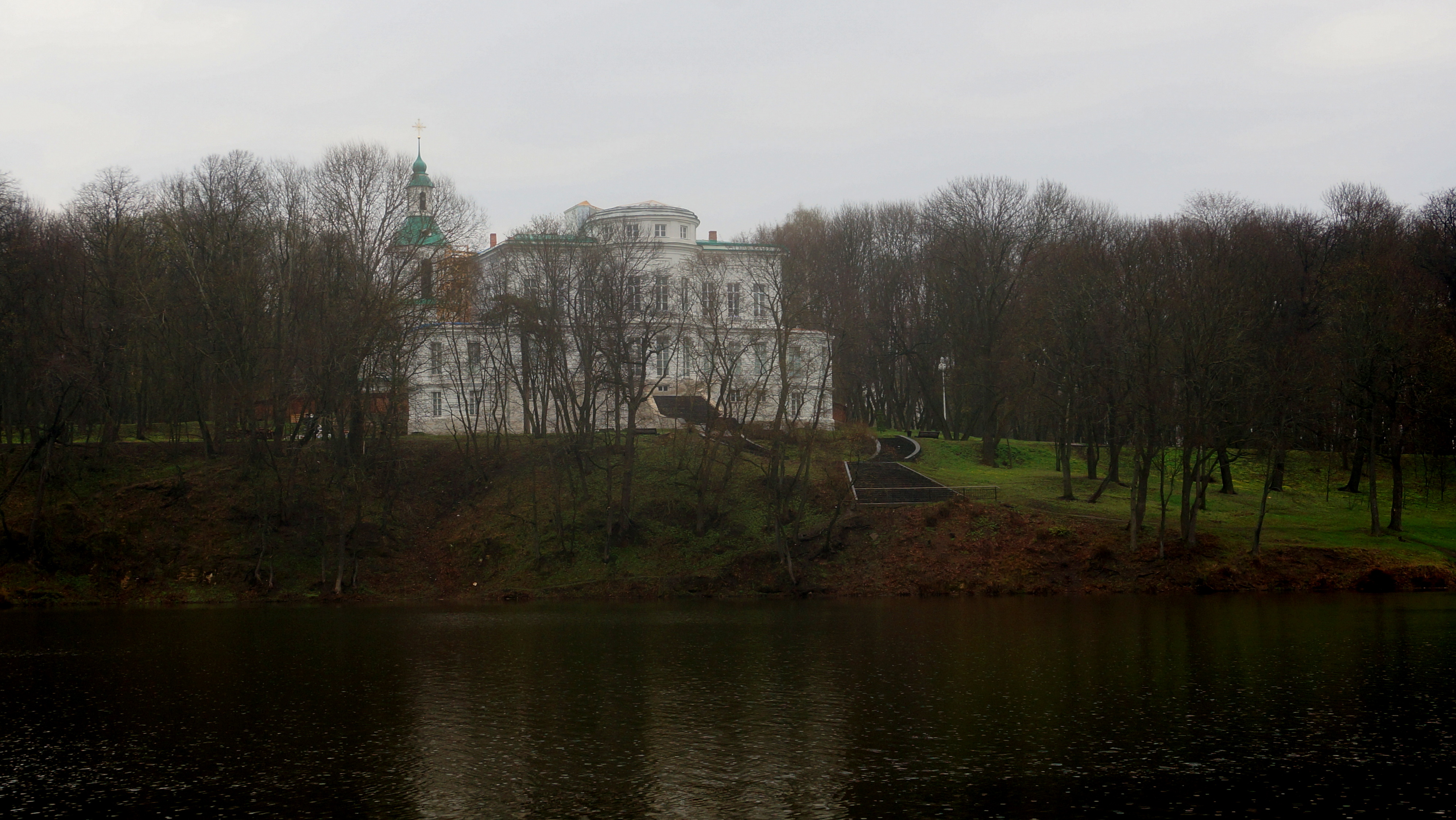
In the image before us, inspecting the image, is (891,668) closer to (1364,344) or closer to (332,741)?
(332,741)

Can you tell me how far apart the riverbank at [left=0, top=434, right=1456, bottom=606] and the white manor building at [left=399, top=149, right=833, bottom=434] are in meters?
4.12

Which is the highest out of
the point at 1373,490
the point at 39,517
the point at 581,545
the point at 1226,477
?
the point at 1226,477

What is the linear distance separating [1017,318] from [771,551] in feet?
68.5

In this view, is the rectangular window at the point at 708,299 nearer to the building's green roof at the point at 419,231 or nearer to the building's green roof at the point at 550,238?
the building's green roof at the point at 550,238

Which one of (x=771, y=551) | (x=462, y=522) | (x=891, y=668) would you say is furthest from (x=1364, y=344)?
(x=462, y=522)

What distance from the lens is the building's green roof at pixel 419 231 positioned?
46.6m

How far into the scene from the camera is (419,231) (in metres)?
47.1

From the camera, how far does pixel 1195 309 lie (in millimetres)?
39594

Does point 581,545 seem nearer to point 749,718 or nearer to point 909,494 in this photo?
point 909,494

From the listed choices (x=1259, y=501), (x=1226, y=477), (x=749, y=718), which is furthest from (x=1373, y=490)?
(x=749, y=718)

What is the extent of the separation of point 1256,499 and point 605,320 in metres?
30.9

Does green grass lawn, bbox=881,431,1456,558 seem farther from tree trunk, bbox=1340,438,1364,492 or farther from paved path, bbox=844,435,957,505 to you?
Answer: paved path, bbox=844,435,957,505

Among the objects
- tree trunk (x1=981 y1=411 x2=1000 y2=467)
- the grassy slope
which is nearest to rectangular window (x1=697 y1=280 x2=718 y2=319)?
the grassy slope

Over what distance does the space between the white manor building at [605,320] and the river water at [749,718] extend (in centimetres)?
1498
